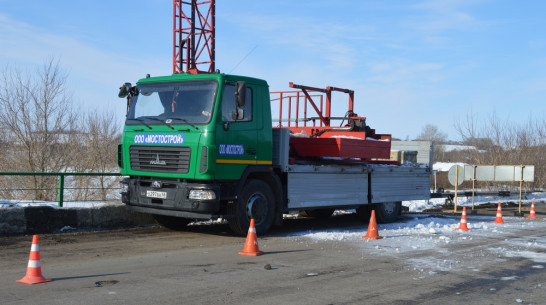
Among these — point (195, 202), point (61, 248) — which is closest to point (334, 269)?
point (195, 202)

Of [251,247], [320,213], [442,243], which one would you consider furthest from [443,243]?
[320,213]

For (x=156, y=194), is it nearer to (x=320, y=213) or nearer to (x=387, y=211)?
(x=320, y=213)

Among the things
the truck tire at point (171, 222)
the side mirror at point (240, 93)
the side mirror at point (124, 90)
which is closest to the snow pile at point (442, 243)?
the truck tire at point (171, 222)

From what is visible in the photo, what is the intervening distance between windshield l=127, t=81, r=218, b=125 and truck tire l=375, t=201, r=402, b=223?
235 inches

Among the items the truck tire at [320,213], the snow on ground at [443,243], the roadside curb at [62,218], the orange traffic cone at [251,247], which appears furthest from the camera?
the truck tire at [320,213]

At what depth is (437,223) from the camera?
13945 millimetres

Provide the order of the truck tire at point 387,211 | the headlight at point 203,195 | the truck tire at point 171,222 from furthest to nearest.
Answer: the truck tire at point 387,211 → the truck tire at point 171,222 → the headlight at point 203,195

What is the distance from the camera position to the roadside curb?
10242 mm

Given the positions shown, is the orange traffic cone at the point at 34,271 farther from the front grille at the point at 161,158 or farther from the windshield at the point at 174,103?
the windshield at the point at 174,103

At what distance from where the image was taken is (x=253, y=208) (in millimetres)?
10531

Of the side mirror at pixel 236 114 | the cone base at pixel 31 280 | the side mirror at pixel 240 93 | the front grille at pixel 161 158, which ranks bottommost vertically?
the cone base at pixel 31 280

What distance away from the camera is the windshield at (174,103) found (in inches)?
391

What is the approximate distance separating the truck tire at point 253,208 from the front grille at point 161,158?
1230 millimetres

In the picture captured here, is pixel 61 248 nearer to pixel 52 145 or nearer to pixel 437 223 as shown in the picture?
pixel 437 223
